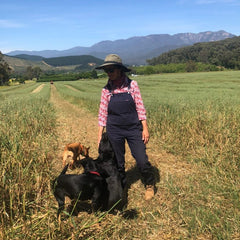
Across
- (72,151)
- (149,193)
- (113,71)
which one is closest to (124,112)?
(113,71)

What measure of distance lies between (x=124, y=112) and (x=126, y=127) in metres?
0.26

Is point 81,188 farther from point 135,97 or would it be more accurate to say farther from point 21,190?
point 135,97

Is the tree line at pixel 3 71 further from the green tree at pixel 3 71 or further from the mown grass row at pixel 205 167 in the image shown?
the mown grass row at pixel 205 167

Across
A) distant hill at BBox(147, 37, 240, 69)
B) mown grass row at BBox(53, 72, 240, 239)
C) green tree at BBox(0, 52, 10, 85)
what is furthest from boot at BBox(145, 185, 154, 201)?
distant hill at BBox(147, 37, 240, 69)

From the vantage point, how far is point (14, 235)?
2012 mm

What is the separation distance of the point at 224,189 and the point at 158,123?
12.0 feet

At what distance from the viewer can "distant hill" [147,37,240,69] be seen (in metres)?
79.1

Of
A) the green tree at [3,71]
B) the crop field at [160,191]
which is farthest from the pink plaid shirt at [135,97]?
the green tree at [3,71]

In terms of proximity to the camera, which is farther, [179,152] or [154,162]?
[179,152]

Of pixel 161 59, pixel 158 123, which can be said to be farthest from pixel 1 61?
pixel 161 59

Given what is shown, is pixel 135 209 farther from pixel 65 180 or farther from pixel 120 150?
pixel 65 180

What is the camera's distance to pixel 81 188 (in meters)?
2.61

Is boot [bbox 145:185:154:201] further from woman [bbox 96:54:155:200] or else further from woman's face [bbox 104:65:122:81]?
woman's face [bbox 104:65:122:81]

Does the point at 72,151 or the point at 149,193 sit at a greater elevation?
the point at 72,151
